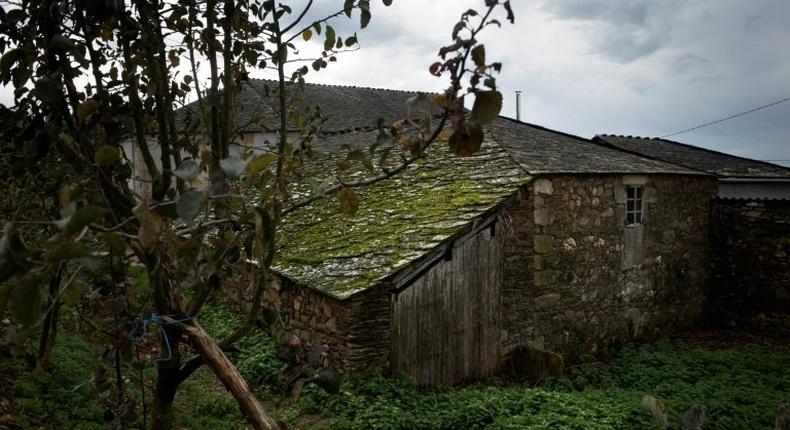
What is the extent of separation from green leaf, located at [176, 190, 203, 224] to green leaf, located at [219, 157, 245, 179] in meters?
0.08

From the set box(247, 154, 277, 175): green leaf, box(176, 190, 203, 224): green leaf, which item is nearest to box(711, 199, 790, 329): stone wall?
box(247, 154, 277, 175): green leaf

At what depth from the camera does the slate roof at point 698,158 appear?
12.8 metres

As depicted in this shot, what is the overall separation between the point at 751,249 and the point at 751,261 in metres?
0.24

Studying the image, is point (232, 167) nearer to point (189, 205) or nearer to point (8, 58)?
point (189, 205)

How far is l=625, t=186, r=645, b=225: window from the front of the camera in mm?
9797

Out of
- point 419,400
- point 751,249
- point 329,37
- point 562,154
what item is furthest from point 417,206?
point 751,249

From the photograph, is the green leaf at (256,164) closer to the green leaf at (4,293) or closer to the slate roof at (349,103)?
the green leaf at (4,293)

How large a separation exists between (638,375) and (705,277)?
4.94 meters

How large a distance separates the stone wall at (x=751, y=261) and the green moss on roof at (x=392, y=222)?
228 inches

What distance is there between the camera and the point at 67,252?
1045mm

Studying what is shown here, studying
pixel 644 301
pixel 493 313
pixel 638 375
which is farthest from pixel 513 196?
pixel 644 301

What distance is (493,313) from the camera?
7465mm

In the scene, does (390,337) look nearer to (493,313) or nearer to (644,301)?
(493,313)

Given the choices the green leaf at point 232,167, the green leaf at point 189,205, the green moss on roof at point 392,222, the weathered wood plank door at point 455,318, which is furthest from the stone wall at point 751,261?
the green leaf at point 189,205
